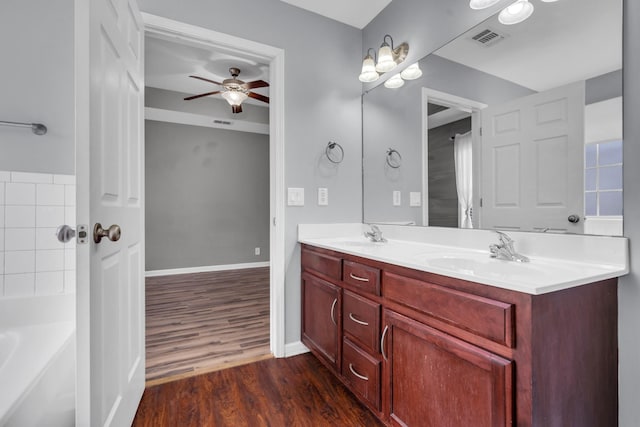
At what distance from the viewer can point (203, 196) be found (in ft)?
15.0

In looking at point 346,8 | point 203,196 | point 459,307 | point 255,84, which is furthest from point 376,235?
point 203,196

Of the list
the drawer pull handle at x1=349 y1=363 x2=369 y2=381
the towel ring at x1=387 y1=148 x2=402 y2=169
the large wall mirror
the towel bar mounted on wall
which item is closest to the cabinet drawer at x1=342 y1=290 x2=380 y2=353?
the drawer pull handle at x1=349 y1=363 x2=369 y2=381

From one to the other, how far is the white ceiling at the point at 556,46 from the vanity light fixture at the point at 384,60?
52cm

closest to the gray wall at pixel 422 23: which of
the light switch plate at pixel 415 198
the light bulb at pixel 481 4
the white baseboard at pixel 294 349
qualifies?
the light bulb at pixel 481 4

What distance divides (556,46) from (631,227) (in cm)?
78

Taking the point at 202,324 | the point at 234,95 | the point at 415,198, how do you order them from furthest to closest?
the point at 234,95 < the point at 202,324 < the point at 415,198

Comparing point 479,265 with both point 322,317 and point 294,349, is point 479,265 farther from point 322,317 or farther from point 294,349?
point 294,349

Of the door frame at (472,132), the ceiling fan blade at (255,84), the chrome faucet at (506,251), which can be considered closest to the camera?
the chrome faucet at (506,251)

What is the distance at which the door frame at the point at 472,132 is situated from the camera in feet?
4.94

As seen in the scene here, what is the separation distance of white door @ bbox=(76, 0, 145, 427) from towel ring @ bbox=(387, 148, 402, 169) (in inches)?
61.5

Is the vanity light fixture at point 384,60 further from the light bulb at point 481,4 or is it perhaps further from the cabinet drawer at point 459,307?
the cabinet drawer at point 459,307

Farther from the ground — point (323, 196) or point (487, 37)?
point (487, 37)

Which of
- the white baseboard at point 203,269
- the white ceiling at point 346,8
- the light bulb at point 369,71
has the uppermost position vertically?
the white ceiling at point 346,8

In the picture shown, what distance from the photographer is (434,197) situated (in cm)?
176
